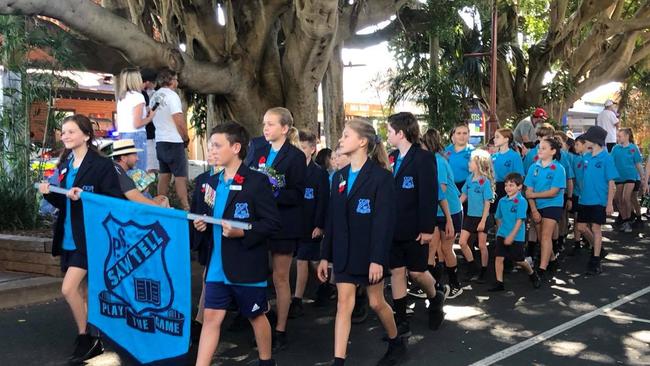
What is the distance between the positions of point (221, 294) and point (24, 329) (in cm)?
262

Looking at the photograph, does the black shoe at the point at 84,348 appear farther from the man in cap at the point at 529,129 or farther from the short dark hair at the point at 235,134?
the man in cap at the point at 529,129

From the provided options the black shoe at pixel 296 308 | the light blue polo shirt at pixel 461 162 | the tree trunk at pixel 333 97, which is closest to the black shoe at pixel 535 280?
the light blue polo shirt at pixel 461 162

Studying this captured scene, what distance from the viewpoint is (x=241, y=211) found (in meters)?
4.66

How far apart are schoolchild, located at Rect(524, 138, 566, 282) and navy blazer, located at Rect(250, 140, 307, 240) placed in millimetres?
3811

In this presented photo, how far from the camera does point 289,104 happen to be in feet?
41.8

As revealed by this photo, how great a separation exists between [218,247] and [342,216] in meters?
1.00

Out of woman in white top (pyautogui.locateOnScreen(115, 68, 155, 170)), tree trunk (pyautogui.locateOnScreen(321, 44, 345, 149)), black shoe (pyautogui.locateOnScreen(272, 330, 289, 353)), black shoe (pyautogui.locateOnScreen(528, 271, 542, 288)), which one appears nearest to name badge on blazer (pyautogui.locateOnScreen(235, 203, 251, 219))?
black shoe (pyautogui.locateOnScreen(272, 330, 289, 353))

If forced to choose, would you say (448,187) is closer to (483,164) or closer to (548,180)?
(483,164)

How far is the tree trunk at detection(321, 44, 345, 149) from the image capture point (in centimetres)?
1456

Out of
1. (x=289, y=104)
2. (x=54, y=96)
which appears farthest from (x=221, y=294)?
(x=289, y=104)

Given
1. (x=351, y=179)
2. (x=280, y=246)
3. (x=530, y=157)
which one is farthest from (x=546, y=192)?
(x=351, y=179)

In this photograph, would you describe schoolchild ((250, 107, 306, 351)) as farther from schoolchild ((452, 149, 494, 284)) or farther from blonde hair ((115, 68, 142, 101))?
schoolchild ((452, 149, 494, 284))

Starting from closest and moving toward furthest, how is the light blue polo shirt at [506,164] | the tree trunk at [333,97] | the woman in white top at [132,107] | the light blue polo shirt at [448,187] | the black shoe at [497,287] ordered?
the light blue polo shirt at [448,187]
the black shoe at [497,287]
the woman in white top at [132,107]
the light blue polo shirt at [506,164]
the tree trunk at [333,97]

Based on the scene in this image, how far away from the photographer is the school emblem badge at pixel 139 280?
15.5 ft
